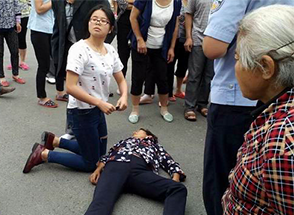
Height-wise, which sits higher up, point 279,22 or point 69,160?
point 279,22

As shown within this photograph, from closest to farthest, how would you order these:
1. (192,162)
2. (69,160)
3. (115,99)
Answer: (69,160)
(192,162)
(115,99)

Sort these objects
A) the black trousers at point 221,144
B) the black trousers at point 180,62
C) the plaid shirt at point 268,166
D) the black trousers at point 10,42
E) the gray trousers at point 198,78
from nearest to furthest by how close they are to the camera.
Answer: the plaid shirt at point 268,166, the black trousers at point 221,144, the gray trousers at point 198,78, the black trousers at point 180,62, the black trousers at point 10,42

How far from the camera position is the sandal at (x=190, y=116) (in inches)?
168

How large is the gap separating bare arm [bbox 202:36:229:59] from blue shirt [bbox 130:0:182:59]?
2.03 meters

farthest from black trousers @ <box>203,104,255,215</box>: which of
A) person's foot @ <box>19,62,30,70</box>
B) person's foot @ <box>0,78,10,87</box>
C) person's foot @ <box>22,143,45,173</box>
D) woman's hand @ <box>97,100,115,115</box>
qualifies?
person's foot @ <box>19,62,30,70</box>

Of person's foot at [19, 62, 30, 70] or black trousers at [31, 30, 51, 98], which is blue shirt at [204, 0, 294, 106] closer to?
black trousers at [31, 30, 51, 98]

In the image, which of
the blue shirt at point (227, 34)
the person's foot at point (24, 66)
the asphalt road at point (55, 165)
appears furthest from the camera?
the person's foot at point (24, 66)

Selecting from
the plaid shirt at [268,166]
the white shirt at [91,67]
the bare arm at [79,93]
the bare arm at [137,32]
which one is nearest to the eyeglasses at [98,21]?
the white shirt at [91,67]

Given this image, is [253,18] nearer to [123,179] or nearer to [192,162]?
[123,179]

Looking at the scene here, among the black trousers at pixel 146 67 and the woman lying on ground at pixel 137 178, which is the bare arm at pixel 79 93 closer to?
the woman lying on ground at pixel 137 178

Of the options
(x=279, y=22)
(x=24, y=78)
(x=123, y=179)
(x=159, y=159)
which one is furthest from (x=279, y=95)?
(x=24, y=78)

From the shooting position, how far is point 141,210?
2637 millimetres

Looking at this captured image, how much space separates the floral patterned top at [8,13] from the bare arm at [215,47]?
3.42 meters

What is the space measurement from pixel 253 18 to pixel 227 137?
910 mm
